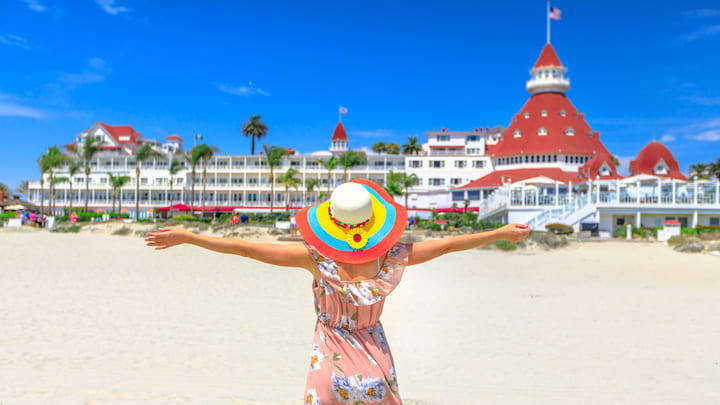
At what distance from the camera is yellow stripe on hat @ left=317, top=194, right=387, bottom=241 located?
2.73 m

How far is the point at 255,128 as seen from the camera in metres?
74.3

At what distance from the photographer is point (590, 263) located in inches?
685

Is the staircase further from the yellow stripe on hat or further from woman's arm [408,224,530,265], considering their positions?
the yellow stripe on hat

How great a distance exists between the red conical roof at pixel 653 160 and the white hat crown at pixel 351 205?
140ft

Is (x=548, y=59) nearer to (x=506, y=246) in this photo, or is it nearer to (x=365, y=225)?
(x=506, y=246)

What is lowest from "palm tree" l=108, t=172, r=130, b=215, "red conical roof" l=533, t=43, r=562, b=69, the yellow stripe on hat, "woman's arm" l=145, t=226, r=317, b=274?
"woman's arm" l=145, t=226, r=317, b=274

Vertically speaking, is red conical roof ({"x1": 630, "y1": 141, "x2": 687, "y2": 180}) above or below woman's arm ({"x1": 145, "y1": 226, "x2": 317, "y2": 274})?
above

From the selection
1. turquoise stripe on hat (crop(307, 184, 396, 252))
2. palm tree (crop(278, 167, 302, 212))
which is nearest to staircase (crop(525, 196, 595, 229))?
turquoise stripe on hat (crop(307, 184, 396, 252))

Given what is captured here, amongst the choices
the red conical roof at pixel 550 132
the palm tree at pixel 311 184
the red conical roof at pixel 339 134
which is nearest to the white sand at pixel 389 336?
the red conical roof at pixel 550 132

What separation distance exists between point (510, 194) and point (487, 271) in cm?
1526

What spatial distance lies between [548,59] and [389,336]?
54774 mm

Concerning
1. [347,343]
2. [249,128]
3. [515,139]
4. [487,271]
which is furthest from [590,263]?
[249,128]

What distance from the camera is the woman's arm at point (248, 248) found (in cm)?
272

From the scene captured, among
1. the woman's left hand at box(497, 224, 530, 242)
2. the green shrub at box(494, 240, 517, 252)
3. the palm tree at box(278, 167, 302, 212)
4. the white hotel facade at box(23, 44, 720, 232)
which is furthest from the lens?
the palm tree at box(278, 167, 302, 212)
